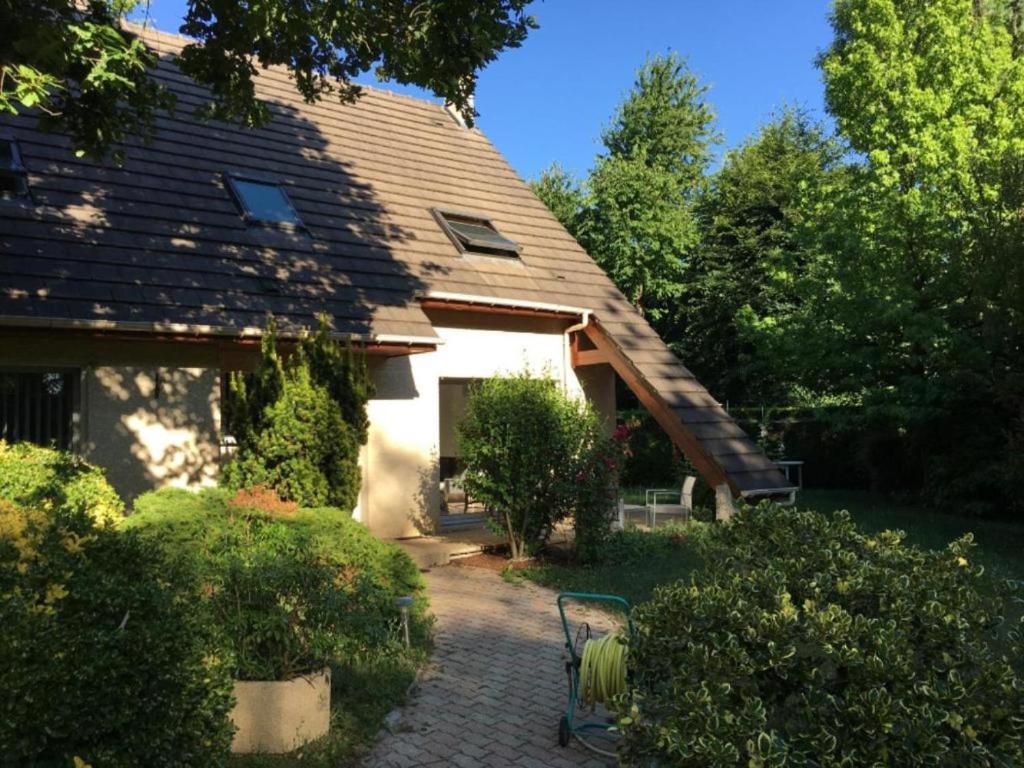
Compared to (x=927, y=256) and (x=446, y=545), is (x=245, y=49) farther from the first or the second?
(x=927, y=256)

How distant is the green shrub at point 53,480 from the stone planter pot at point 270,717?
102 inches

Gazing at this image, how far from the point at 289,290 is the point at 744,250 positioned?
21.9 meters

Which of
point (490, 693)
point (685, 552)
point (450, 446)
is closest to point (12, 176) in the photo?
point (490, 693)

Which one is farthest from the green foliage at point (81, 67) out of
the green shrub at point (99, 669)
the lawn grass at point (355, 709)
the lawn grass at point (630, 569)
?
the lawn grass at point (630, 569)

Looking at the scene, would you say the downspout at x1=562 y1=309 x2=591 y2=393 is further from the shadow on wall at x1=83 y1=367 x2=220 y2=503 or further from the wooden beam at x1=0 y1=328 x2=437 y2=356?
the shadow on wall at x1=83 y1=367 x2=220 y2=503

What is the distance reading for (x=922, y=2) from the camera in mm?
19406

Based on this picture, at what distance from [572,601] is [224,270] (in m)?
6.01

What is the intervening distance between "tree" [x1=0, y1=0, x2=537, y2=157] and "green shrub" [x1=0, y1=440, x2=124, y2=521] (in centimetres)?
282

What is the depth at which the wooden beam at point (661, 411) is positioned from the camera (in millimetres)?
12047

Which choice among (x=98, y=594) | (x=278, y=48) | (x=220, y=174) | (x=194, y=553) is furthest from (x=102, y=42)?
(x=220, y=174)

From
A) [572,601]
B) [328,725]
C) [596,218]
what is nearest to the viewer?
[328,725]

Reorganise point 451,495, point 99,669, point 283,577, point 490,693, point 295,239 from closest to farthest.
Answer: point 99,669 → point 283,577 → point 490,693 → point 295,239 → point 451,495

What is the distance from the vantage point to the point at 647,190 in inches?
1125

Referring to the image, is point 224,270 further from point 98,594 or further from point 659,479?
point 659,479
